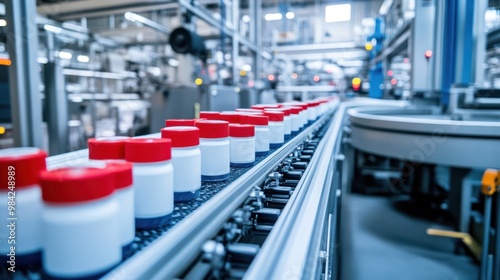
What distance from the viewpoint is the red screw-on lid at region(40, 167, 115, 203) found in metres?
0.25

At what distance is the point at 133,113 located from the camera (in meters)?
4.32

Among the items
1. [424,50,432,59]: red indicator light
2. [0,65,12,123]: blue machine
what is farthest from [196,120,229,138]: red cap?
[424,50,432,59]: red indicator light

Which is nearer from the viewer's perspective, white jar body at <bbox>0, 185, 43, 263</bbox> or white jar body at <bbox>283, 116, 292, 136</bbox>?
white jar body at <bbox>0, 185, 43, 263</bbox>

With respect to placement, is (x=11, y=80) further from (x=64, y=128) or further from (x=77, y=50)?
(x=77, y=50)

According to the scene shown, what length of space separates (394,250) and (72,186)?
6.86ft

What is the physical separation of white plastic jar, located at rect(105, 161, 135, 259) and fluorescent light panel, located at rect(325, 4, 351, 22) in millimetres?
9276

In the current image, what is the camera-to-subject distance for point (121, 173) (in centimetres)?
30

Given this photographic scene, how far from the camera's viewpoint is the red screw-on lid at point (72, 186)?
25 centimetres

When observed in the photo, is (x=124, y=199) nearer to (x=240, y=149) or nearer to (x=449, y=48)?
(x=240, y=149)

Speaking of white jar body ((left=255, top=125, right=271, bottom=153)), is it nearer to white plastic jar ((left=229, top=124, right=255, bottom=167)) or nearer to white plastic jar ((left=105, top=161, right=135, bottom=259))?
white plastic jar ((left=229, top=124, right=255, bottom=167))

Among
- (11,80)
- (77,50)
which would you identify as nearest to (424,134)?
(11,80)

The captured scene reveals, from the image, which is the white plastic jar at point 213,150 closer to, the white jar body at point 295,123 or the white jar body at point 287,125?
the white jar body at point 287,125

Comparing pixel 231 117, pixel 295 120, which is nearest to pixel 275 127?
pixel 231 117

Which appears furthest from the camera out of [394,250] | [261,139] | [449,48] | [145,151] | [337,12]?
[337,12]
